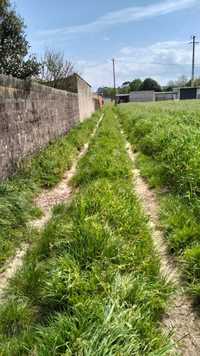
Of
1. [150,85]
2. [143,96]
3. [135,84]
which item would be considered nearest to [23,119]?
[143,96]

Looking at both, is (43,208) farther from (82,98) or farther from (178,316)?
(82,98)

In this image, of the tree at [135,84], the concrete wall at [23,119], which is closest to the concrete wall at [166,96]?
the tree at [135,84]

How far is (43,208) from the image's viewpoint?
5.32 m

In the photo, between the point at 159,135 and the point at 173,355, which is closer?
the point at 173,355

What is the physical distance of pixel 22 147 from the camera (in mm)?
6777

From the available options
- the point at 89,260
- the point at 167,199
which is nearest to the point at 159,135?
the point at 167,199

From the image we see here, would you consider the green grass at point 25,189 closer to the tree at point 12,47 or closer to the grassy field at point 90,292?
the grassy field at point 90,292

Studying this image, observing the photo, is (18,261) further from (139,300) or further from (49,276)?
(139,300)

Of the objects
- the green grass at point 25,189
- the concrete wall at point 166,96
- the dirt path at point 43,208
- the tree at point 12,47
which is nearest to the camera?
the dirt path at point 43,208

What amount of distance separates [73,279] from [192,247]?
4.37ft

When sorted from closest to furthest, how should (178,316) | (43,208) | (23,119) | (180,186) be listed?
(178,316), (180,186), (43,208), (23,119)

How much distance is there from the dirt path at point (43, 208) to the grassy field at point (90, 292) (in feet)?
0.52

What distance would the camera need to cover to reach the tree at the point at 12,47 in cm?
1698

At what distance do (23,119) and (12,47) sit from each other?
13.0 meters
